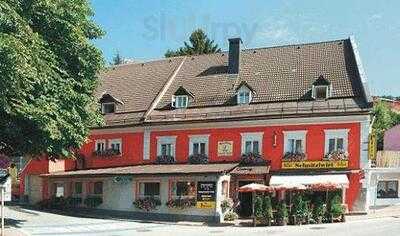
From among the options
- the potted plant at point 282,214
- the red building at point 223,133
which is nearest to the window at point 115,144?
the red building at point 223,133

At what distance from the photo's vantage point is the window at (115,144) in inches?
1647

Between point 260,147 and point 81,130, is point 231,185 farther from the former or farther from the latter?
point 81,130

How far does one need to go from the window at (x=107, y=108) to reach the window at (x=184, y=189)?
1060 centimetres

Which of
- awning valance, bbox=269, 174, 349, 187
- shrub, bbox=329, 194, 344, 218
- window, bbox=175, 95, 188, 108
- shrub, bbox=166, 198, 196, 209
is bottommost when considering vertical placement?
shrub, bbox=166, 198, 196, 209

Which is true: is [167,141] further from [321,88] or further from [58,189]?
[321,88]

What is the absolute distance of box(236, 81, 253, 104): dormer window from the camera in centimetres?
3847

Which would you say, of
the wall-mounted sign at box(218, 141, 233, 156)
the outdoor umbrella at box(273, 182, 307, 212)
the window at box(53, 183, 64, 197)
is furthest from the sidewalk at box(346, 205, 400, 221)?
the window at box(53, 183, 64, 197)

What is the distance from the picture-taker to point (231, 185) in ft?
118

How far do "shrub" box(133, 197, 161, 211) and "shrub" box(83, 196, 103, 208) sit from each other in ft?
11.3

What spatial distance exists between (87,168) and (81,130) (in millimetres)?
14009

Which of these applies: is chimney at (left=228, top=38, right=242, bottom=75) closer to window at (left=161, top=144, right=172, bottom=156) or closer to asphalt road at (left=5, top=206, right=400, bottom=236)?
window at (left=161, top=144, right=172, bottom=156)

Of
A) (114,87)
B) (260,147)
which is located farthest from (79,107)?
(114,87)

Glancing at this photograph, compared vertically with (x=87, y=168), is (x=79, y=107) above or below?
above

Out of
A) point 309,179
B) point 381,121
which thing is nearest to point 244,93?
point 309,179
